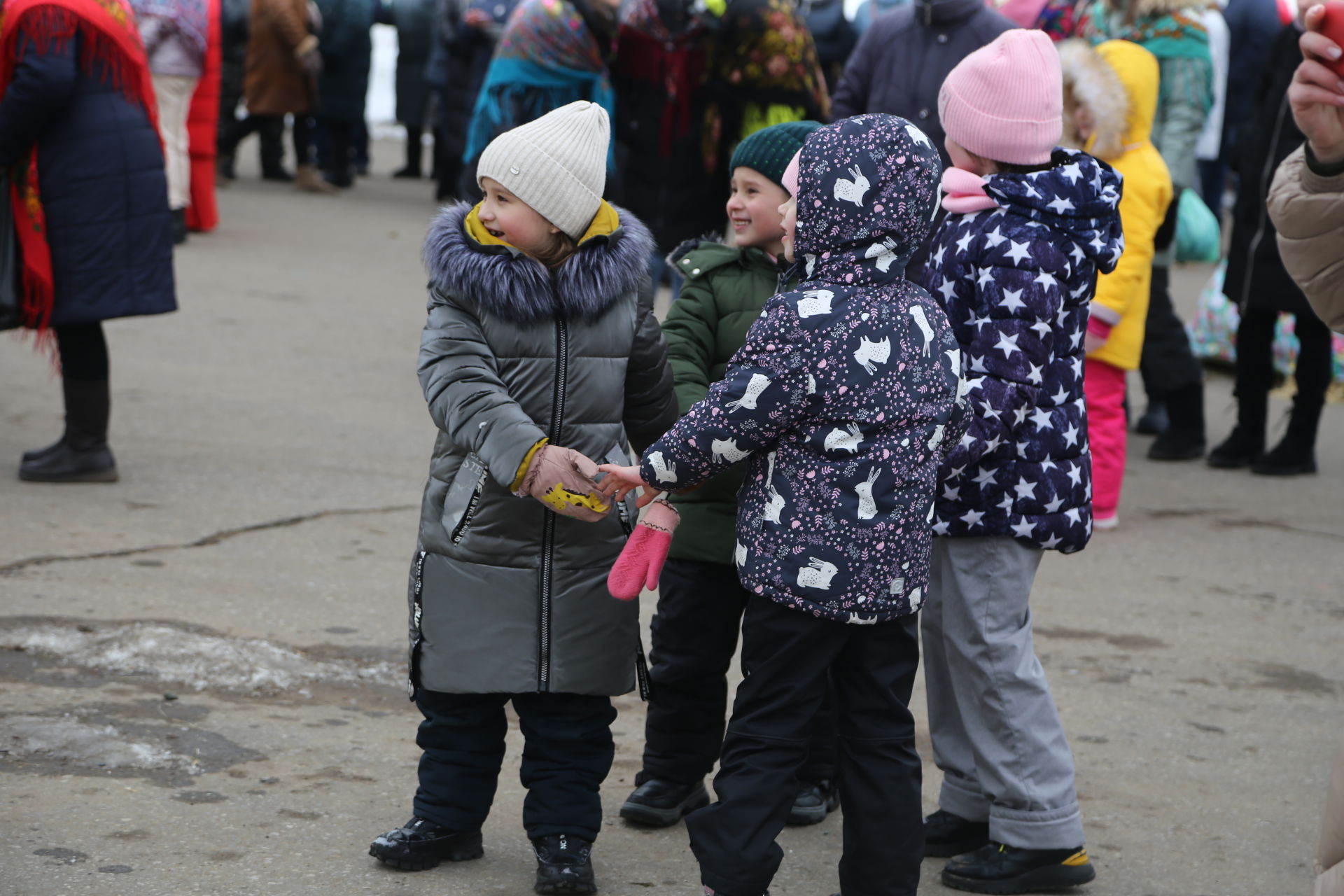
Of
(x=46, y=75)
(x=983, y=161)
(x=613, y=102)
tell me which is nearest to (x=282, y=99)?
(x=613, y=102)

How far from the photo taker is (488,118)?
675 cm

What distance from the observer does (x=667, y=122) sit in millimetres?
6762

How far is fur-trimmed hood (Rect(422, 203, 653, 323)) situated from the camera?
305 cm

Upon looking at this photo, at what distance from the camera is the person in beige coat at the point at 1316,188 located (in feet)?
8.66

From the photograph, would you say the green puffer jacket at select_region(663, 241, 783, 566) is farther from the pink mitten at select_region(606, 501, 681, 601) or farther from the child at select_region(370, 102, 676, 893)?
the pink mitten at select_region(606, 501, 681, 601)

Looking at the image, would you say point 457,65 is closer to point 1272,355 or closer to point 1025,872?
point 1272,355

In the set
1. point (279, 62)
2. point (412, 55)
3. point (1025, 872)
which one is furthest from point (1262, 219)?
point (412, 55)

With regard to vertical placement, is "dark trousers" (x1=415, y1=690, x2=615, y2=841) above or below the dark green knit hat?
below

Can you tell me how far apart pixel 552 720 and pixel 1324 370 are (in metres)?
4.72

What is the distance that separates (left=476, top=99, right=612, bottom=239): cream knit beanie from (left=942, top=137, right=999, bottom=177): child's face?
2.45 ft

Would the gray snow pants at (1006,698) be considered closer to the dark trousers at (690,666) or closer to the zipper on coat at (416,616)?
the dark trousers at (690,666)

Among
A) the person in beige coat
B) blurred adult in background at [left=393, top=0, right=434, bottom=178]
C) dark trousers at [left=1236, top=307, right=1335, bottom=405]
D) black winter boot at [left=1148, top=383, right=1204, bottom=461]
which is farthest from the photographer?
blurred adult in background at [left=393, top=0, right=434, bottom=178]

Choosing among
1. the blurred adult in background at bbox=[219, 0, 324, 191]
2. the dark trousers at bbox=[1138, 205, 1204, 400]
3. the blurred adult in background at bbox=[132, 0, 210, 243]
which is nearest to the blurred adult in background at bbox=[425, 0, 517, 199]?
the blurred adult in background at bbox=[219, 0, 324, 191]

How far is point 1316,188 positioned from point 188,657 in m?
2.75
